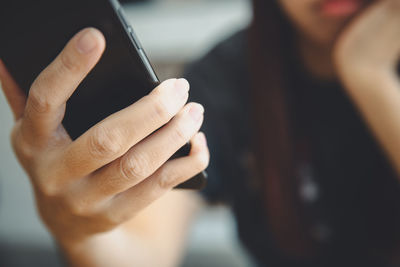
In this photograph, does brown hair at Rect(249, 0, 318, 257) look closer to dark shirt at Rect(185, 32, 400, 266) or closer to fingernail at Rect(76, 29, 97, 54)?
dark shirt at Rect(185, 32, 400, 266)

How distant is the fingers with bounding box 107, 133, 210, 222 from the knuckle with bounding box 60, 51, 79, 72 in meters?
0.12

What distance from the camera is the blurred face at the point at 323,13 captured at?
62 centimetres

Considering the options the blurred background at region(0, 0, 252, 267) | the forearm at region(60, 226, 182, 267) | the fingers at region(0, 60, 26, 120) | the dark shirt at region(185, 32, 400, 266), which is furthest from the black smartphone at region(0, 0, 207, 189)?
the blurred background at region(0, 0, 252, 267)

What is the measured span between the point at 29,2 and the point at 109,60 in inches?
3.0

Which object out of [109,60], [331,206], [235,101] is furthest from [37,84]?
[331,206]

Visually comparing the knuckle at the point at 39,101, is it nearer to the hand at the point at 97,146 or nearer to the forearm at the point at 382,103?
the hand at the point at 97,146

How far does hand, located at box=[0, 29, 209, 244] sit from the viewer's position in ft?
0.88

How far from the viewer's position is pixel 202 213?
4.22 feet

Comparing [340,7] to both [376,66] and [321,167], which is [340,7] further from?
[321,167]

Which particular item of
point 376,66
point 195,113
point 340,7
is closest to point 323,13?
point 340,7

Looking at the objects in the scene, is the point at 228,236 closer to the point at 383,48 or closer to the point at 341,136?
the point at 341,136

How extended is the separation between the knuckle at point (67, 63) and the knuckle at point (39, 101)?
29 mm

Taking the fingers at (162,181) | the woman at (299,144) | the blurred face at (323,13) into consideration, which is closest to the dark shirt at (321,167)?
the woman at (299,144)

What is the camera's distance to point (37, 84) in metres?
0.27
